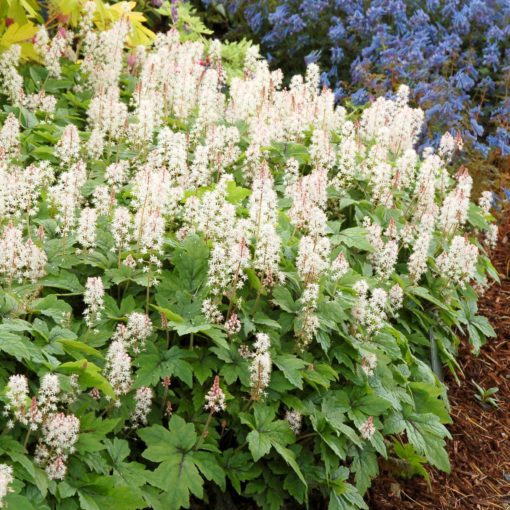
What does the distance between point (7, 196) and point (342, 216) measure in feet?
6.91

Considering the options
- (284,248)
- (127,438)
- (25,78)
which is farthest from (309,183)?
(25,78)

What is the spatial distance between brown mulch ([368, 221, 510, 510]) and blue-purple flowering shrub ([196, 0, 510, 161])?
6.86ft

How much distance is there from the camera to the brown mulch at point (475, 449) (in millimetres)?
4520

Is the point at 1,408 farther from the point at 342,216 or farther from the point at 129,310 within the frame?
the point at 342,216

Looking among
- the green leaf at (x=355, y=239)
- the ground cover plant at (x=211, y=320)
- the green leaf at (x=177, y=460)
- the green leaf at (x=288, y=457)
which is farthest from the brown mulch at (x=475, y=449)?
the green leaf at (x=177, y=460)

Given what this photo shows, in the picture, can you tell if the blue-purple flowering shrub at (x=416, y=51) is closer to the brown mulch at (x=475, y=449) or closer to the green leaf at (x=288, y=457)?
the brown mulch at (x=475, y=449)

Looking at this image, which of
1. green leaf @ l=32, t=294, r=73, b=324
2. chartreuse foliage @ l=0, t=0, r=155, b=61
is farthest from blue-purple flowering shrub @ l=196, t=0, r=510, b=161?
green leaf @ l=32, t=294, r=73, b=324

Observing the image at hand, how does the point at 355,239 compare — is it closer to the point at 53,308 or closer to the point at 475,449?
the point at 475,449

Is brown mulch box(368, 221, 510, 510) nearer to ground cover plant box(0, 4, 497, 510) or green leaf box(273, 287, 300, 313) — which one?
ground cover plant box(0, 4, 497, 510)

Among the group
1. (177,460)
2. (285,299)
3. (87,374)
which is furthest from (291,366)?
(87,374)

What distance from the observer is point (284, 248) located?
4.21 metres

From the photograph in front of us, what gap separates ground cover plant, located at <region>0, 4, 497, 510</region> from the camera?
3.23 meters

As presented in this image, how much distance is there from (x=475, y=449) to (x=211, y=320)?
226 cm

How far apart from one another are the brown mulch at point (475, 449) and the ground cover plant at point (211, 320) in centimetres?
20
